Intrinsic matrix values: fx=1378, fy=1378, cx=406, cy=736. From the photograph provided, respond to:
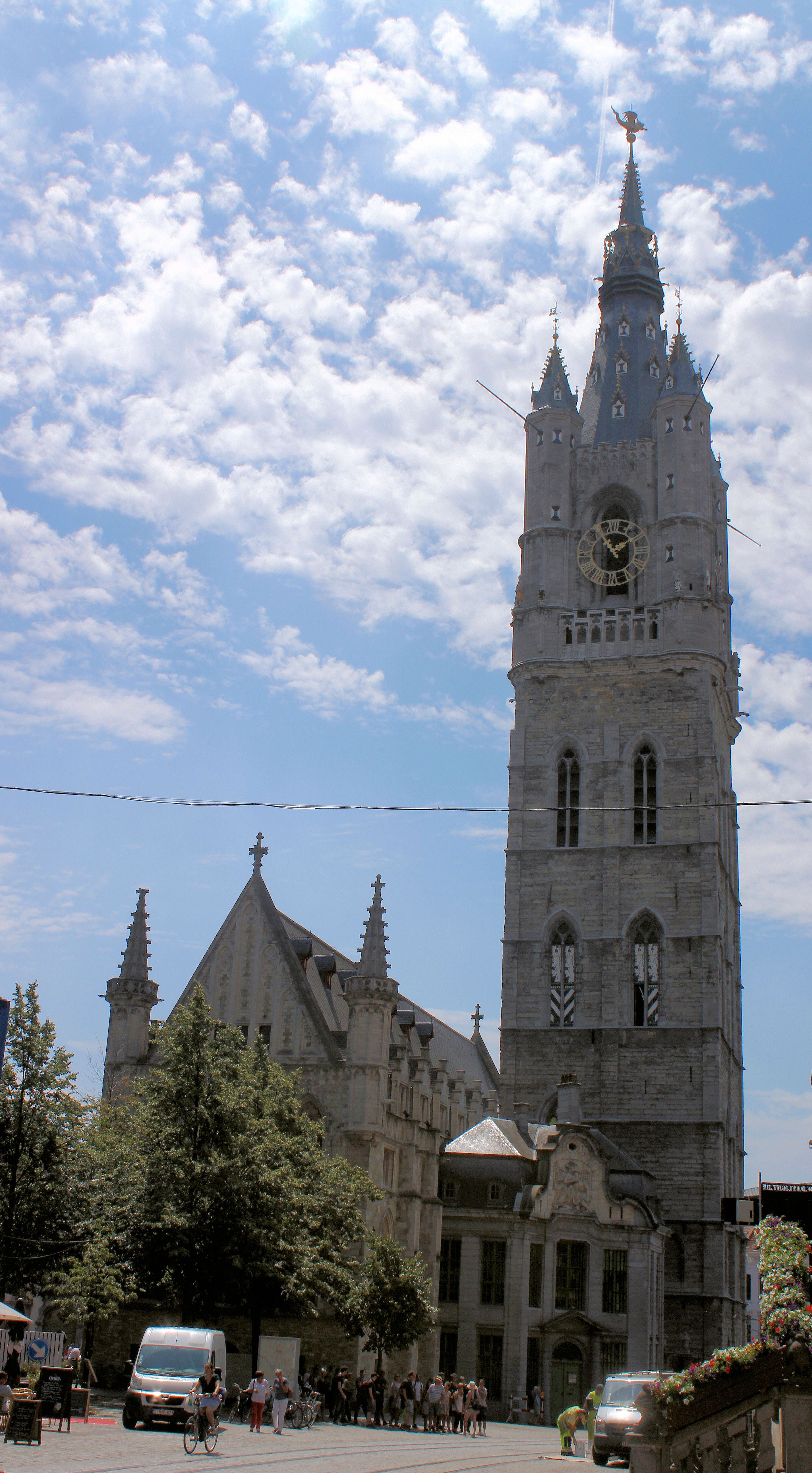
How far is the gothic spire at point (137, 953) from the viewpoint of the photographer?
4262cm

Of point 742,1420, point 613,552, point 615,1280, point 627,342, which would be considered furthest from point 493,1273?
point 627,342

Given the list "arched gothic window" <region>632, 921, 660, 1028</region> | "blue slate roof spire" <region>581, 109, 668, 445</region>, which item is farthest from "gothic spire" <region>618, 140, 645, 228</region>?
"arched gothic window" <region>632, 921, 660, 1028</region>

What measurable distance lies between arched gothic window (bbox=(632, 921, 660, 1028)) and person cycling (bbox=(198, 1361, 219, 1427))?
104 feet

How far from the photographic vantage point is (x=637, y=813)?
55219 mm

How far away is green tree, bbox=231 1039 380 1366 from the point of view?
29.0 m

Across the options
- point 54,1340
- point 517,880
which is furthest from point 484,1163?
point 54,1340

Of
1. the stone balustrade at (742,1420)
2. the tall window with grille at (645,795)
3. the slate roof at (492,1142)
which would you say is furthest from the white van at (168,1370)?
the tall window with grille at (645,795)

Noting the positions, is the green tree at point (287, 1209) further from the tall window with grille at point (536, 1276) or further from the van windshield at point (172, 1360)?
the tall window with grille at point (536, 1276)

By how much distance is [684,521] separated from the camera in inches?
2295

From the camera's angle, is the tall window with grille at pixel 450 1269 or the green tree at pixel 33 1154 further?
the tall window with grille at pixel 450 1269

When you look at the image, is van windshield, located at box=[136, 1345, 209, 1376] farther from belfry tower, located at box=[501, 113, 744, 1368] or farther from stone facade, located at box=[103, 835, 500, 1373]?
belfry tower, located at box=[501, 113, 744, 1368]

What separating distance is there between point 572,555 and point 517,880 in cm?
1486

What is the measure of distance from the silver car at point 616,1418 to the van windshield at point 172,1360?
661 centimetres

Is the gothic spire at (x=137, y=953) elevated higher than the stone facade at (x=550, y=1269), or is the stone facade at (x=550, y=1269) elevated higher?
the gothic spire at (x=137, y=953)
